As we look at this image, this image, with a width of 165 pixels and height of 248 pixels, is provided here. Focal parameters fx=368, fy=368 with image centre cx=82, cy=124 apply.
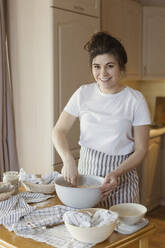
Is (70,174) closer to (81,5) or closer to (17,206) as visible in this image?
(17,206)

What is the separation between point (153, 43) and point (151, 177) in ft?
4.58

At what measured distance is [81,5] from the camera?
8.97 feet

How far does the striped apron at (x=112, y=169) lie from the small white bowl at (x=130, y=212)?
27 cm

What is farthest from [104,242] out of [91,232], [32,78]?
[32,78]

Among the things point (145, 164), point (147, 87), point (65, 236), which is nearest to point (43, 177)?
point (65, 236)

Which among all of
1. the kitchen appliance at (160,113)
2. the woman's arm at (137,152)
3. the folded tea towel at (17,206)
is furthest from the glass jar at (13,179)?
the kitchen appliance at (160,113)

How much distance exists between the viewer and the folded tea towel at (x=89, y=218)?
1.12 m

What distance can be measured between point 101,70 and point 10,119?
1340mm

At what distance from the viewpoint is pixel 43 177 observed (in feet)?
5.46

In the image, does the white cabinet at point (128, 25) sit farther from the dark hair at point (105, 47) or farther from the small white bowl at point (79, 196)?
the small white bowl at point (79, 196)

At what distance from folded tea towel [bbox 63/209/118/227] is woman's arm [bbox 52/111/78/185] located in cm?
31

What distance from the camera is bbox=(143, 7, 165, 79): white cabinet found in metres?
3.80

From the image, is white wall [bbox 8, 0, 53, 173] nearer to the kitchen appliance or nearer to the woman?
the woman

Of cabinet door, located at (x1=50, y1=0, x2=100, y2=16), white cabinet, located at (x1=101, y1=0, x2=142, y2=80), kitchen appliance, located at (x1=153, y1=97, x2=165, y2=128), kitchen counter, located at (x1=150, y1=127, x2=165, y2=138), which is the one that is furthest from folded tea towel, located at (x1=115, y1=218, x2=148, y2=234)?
kitchen appliance, located at (x1=153, y1=97, x2=165, y2=128)
